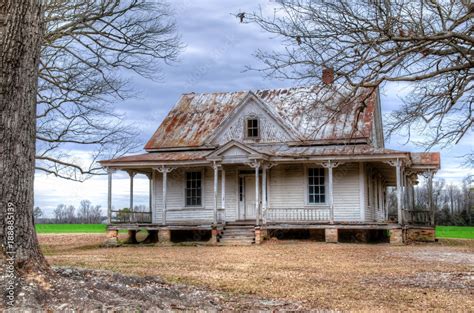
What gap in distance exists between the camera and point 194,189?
26.6 metres

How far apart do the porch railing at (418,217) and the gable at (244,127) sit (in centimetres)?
663

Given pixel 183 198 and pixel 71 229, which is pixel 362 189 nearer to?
pixel 183 198

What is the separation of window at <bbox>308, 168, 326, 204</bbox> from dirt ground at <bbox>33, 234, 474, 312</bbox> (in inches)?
234

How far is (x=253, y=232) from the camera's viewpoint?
2297 cm

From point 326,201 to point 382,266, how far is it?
10.9 m

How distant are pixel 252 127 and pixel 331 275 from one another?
15375 millimetres

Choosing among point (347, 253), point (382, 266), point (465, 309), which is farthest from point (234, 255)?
point (465, 309)

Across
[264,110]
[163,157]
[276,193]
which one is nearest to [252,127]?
[264,110]

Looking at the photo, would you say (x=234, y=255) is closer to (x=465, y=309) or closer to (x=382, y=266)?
(x=382, y=266)

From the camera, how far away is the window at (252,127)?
1050 inches

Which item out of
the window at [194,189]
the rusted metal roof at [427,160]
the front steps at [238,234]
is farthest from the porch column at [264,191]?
the rusted metal roof at [427,160]

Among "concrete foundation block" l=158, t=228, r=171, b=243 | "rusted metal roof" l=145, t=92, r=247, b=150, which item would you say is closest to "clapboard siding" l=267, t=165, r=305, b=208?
"rusted metal roof" l=145, t=92, r=247, b=150

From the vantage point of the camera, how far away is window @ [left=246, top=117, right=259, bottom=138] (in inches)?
1050

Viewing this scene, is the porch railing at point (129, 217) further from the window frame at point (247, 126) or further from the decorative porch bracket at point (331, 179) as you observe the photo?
the decorative porch bracket at point (331, 179)
